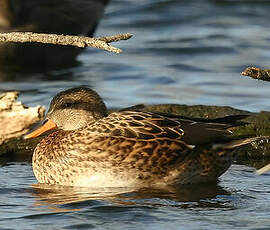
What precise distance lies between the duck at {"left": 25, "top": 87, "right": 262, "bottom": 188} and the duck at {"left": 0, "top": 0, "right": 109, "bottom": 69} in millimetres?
5010

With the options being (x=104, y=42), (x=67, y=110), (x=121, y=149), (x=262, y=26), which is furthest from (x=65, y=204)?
(x=262, y=26)

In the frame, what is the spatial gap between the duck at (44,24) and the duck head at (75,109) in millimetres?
4460

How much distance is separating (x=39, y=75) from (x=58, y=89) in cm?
111

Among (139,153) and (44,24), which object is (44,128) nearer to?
(139,153)

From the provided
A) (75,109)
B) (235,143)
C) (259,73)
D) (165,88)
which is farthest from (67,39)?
(165,88)

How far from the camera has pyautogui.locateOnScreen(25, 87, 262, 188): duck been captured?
286 inches

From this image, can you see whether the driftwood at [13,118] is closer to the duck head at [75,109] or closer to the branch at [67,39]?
the duck head at [75,109]

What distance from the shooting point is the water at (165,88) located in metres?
6.32

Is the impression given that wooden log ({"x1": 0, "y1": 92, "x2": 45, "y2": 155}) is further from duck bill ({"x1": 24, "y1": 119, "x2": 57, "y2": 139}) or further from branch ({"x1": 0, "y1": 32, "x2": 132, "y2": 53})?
branch ({"x1": 0, "y1": 32, "x2": 132, "y2": 53})

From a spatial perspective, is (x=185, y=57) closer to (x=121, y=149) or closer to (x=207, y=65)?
(x=207, y=65)

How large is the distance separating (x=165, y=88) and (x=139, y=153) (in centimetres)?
420

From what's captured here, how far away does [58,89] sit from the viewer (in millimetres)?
11391

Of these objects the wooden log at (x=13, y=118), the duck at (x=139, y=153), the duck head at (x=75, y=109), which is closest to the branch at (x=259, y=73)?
the duck at (x=139, y=153)

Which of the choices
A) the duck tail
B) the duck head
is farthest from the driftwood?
the duck tail
